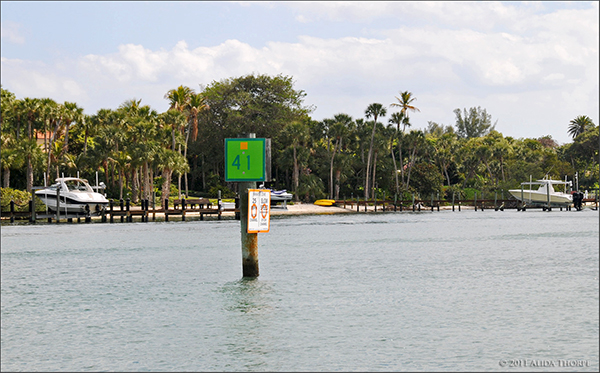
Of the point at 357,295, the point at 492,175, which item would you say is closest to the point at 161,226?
the point at 357,295

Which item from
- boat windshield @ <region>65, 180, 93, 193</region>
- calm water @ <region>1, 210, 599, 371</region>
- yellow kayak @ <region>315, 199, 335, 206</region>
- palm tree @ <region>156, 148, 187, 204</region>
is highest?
palm tree @ <region>156, 148, 187, 204</region>

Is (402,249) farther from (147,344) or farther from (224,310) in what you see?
(147,344)

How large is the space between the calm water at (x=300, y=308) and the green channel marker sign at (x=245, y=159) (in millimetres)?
Answer: 3322

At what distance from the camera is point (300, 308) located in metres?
17.2

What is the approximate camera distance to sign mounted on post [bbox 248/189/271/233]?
18672 millimetres

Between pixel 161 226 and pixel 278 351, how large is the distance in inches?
1628

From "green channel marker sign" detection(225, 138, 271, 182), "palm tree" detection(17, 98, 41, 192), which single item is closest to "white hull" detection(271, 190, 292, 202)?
"palm tree" detection(17, 98, 41, 192)

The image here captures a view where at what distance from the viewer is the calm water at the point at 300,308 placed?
482 inches

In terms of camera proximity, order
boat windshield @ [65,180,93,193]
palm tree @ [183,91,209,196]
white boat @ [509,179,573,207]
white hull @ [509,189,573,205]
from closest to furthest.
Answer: boat windshield @ [65,180,93,193] → palm tree @ [183,91,209,196] → white boat @ [509,179,573,207] → white hull @ [509,189,573,205]

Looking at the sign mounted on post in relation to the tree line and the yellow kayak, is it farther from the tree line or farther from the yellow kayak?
the yellow kayak

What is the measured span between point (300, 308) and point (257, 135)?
6090cm

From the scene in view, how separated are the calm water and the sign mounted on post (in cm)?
193

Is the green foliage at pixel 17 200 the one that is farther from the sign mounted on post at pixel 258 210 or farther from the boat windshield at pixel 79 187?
the sign mounted on post at pixel 258 210

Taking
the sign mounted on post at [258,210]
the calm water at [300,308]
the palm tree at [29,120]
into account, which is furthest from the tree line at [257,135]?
the sign mounted on post at [258,210]
